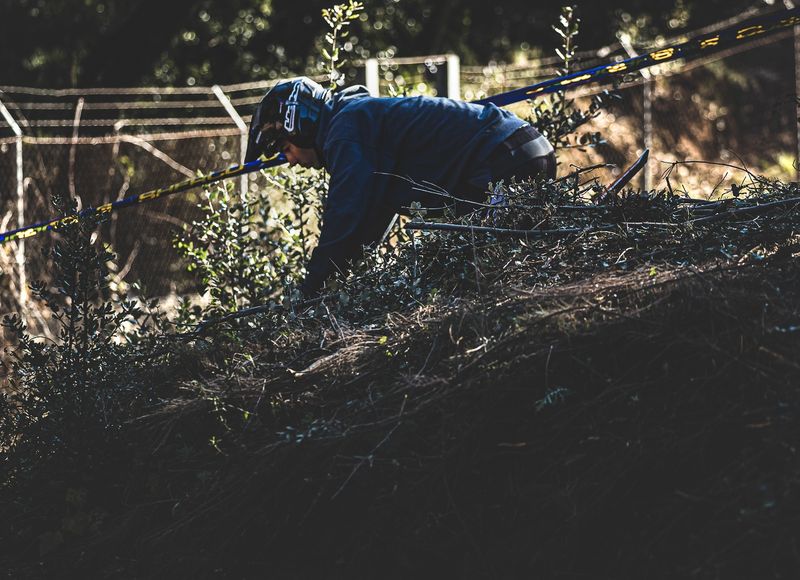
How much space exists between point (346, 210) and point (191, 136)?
5.88 metres

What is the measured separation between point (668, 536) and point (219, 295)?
10.6 ft

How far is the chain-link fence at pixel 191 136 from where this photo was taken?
30.7 ft

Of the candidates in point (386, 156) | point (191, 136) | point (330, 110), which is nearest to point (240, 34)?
point (191, 136)

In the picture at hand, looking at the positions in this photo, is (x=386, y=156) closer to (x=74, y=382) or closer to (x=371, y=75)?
(x=74, y=382)

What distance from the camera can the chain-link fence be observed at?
30.7ft

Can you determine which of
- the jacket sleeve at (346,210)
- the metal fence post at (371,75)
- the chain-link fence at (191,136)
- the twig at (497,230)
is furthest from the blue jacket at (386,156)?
the metal fence post at (371,75)

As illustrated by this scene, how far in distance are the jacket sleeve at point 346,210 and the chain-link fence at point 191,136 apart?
5.80 feet

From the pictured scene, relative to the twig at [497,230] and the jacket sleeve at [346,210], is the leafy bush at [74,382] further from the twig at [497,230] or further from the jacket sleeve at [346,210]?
the twig at [497,230]

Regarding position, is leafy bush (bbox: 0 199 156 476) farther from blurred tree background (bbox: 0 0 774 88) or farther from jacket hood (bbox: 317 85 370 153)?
blurred tree background (bbox: 0 0 774 88)

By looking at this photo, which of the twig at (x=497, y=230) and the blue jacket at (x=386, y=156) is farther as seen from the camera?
the blue jacket at (x=386, y=156)

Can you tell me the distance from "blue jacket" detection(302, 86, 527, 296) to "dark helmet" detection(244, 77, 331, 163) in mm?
50

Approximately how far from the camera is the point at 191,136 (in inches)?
395

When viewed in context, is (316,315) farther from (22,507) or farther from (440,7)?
(440,7)

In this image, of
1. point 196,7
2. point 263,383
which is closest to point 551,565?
point 263,383
